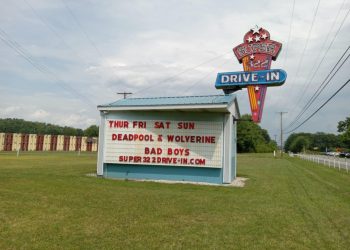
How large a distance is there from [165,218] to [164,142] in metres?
8.86

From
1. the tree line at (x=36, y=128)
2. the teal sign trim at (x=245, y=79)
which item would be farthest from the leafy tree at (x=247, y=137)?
the teal sign trim at (x=245, y=79)

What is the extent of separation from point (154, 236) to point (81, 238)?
1.45 m

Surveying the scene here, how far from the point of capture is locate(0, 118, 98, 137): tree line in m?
138

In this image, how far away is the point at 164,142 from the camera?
1720 cm

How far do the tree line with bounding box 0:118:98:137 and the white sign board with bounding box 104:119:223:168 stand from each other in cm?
13390

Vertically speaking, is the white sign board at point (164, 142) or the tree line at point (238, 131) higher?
the tree line at point (238, 131)

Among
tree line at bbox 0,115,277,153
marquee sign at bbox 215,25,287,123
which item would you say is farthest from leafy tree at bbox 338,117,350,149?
marquee sign at bbox 215,25,287,123

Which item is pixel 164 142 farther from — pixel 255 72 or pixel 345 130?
pixel 345 130

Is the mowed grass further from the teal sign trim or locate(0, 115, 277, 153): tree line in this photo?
locate(0, 115, 277, 153): tree line

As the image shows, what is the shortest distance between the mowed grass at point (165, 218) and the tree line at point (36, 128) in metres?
139

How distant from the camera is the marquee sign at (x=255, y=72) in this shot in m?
18.1

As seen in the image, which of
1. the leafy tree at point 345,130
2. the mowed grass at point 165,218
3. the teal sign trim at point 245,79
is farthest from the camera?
the leafy tree at point 345,130

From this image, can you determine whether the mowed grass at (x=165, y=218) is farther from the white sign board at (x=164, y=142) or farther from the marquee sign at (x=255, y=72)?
the marquee sign at (x=255, y=72)

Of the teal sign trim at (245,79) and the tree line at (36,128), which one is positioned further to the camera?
the tree line at (36,128)
